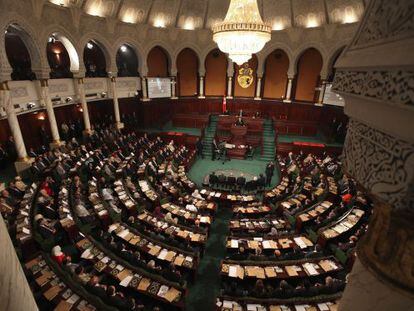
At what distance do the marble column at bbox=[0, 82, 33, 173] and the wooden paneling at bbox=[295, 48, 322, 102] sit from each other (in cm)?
2173

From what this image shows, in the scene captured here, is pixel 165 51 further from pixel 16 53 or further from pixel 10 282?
pixel 10 282

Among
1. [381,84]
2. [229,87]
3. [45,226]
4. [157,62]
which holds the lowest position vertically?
[45,226]

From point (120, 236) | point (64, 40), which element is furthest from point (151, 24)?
point (120, 236)

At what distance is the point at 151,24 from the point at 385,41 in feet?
77.0

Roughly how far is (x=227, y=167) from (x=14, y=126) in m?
12.7

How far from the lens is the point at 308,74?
2339 centimetres

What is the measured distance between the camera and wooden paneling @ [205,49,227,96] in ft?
81.7

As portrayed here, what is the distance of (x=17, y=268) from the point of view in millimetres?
1582

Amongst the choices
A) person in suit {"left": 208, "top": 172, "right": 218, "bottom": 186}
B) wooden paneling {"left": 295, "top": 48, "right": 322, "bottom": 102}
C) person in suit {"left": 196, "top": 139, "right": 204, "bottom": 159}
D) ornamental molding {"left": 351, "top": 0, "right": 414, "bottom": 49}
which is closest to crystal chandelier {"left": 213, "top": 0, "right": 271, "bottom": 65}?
person in suit {"left": 208, "top": 172, "right": 218, "bottom": 186}

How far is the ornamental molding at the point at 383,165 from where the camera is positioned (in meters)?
1.18

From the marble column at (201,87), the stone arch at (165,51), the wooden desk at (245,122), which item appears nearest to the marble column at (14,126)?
the stone arch at (165,51)

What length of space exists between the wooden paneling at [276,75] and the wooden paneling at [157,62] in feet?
32.5

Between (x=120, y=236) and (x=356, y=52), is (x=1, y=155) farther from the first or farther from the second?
(x=356, y=52)

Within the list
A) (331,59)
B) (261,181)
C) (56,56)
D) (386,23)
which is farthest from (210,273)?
(56,56)
